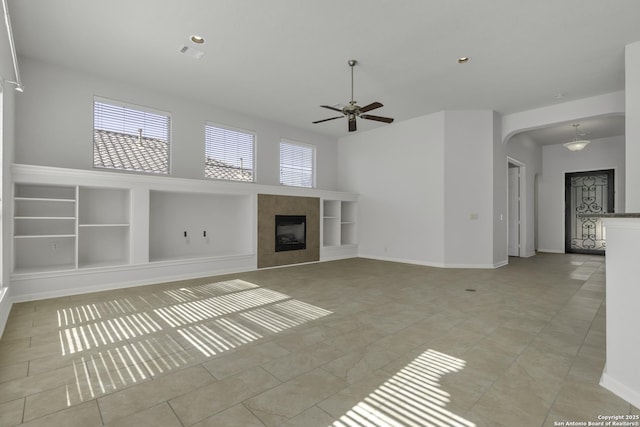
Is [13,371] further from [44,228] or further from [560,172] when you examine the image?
[560,172]

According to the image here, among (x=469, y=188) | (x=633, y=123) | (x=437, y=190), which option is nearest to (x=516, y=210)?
(x=469, y=188)

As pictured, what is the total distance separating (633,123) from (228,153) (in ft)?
21.5

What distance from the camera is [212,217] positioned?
622cm

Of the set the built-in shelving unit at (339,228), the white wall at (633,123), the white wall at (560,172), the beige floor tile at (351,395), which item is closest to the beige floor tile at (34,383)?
the beige floor tile at (351,395)

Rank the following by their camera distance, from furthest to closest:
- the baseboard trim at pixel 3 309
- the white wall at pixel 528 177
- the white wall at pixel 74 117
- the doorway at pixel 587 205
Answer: the doorway at pixel 587 205, the white wall at pixel 528 177, the white wall at pixel 74 117, the baseboard trim at pixel 3 309

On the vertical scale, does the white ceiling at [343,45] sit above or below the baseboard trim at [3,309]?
above

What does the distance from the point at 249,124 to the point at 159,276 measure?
3.71m

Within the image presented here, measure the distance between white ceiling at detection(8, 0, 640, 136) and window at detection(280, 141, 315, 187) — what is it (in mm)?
1985

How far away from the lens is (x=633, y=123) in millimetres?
3932

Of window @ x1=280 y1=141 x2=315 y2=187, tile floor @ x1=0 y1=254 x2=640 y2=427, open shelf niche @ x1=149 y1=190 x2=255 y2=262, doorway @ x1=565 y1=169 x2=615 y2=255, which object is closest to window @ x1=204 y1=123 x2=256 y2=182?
open shelf niche @ x1=149 y1=190 x2=255 y2=262

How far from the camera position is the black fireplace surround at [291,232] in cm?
670

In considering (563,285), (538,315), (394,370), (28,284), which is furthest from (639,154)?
(28,284)

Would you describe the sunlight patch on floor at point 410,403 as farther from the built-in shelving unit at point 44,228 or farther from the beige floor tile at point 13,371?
A: the built-in shelving unit at point 44,228

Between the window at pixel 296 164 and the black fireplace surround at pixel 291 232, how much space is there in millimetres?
1192
